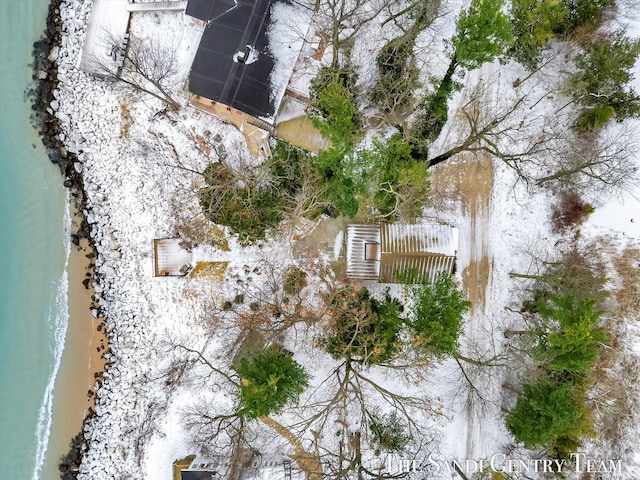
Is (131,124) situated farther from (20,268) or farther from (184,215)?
(20,268)

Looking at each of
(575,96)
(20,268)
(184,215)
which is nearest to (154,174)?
(184,215)

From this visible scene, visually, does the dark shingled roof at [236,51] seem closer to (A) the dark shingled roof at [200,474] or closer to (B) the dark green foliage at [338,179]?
(B) the dark green foliage at [338,179]

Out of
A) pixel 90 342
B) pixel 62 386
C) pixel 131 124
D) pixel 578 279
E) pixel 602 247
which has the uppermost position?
pixel 131 124

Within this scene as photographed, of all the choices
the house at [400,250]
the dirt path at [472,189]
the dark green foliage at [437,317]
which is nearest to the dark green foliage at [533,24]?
the dirt path at [472,189]

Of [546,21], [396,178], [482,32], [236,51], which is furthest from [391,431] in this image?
[546,21]

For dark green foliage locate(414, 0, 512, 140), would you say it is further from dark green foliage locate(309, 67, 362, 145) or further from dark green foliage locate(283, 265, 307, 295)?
dark green foliage locate(283, 265, 307, 295)

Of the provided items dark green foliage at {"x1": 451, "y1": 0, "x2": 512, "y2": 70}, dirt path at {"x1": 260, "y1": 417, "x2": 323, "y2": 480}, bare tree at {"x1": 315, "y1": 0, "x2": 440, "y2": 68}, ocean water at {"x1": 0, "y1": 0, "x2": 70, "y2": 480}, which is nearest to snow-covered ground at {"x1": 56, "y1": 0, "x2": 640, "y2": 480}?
dirt path at {"x1": 260, "y1": 417, "x2": 323, "y2": 480}
